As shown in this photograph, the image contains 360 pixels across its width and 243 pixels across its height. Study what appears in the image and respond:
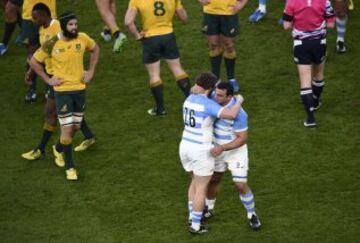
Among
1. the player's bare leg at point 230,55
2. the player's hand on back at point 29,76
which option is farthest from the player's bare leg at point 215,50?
the player's hand on back at point 29,76

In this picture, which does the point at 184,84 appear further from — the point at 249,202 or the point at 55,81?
the point at 249,202

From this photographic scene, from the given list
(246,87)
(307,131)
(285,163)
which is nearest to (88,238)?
(285,163)

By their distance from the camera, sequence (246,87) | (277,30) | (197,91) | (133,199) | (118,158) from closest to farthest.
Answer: (197,91) < (133,199) < (118,158) < (246,87) < (277,30)

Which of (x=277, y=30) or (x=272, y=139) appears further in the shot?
(x=277, y=30)

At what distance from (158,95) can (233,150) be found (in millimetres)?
3949

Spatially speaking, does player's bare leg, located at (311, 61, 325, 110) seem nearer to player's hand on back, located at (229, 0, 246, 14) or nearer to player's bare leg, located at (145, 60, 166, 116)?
player's hand on back, located at (229, 0, 246, 14)

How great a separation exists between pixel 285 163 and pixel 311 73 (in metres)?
2.11

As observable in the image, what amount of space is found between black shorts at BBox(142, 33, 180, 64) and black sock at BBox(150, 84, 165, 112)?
0.47 meters

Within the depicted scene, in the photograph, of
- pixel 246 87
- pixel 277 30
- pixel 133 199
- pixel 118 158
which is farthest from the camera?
pixel 277 30

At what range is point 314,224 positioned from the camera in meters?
12.3

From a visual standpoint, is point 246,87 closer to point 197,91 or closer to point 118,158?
point 118,158

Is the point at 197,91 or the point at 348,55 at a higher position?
the point at 197,91

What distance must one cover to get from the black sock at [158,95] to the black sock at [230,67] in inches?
57.8

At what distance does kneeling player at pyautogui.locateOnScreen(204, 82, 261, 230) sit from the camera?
1172 cm
